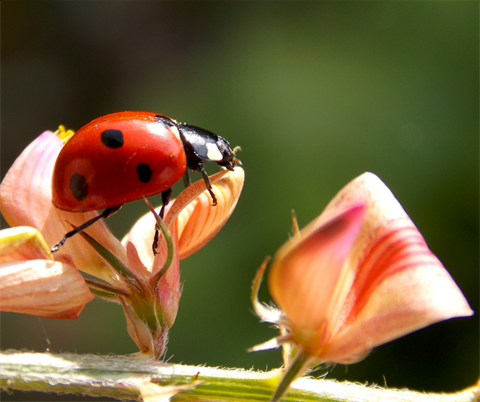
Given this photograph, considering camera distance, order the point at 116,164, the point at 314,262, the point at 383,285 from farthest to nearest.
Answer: the point at 116,164
the point at 383,285
the point at 314,262

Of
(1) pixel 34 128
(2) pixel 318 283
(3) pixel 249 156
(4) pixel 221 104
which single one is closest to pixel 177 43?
(1) pixel 34 128

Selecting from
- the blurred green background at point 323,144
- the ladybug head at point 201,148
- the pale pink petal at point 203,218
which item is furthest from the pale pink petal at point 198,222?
the blurred green background at point 323,144

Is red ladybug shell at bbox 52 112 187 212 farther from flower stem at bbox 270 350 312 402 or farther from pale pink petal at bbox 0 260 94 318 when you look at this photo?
flower stem at bbox 270 350 312 402

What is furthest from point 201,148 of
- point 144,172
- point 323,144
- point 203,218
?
point 323,144

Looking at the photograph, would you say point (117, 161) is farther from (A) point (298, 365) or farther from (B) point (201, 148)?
(A) point (298, 365)

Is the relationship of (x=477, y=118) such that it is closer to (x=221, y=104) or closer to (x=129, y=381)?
(x=221, y=104)

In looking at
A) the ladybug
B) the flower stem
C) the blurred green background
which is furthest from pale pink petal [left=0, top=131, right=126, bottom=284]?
the blurred green background
